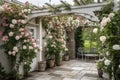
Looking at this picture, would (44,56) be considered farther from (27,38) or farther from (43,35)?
(27,38)

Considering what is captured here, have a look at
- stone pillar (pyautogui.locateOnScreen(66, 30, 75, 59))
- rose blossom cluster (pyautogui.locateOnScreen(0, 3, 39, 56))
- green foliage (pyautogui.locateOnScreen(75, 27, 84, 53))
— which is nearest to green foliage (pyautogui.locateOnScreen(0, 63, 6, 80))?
rose blossom cluster (pyautogui.locateOnScreen(0, 3, 39, 56))

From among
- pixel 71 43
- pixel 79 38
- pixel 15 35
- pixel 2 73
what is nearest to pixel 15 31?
pixel 15 35

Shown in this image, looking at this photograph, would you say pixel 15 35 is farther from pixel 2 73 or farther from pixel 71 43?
pixel 71 43

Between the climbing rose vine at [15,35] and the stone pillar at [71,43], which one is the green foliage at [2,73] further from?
the stone pillar at [71,43]

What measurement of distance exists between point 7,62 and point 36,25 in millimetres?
2464

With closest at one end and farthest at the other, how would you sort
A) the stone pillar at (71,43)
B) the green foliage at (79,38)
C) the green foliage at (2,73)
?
the green foliage at (2,73) < the stone pillar at (71,43) < the green foliage at (79,38)

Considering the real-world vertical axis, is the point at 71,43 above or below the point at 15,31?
below

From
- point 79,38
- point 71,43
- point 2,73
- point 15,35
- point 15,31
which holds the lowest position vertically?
point 2,73

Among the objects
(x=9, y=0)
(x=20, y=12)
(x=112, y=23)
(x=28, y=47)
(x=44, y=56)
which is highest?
(x=9, y=0)

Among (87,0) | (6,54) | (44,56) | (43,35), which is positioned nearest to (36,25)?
(43,35)

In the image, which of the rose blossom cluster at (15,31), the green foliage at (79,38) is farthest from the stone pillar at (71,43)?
the rose blossom cluster at (15,31)

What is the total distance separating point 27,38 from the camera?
6.09m

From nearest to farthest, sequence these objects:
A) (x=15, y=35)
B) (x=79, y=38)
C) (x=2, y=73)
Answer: (x=2, y=73) < (x=15, y=35) < (x=79, y=38)

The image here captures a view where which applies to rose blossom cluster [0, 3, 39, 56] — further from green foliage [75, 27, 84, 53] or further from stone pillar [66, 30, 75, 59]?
green foliage [75, 27, 84, 53]
